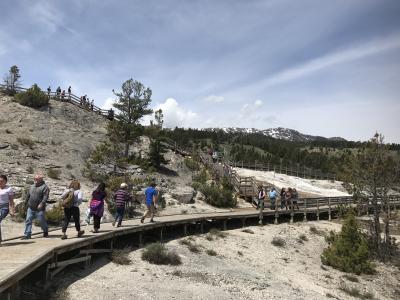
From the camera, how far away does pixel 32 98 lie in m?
43.1

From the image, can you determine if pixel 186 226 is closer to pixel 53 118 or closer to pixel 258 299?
pixel 258 299

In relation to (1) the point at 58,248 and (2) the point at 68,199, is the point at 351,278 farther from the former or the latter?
(1) the point at 58,248

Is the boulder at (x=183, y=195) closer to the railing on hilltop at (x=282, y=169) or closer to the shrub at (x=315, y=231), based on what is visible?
the shrub at (x=315, y=231)

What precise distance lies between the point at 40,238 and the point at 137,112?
27795 millimetres

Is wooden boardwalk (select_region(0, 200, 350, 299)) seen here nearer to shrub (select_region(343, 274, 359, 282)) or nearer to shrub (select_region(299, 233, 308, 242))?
shrub (select_region(343, 274, 359, 282))

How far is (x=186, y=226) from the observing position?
67.7ft

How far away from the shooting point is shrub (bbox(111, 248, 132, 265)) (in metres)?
13.6

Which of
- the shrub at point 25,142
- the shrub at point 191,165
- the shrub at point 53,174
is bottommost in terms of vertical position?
the shrub at point 53,174

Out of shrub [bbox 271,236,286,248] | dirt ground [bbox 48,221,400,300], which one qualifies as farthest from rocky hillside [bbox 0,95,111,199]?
shrub [bbox 271,236,286,248]

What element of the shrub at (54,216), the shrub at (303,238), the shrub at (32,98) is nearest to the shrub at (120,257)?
the shrub at (54,216)

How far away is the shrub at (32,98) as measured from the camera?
42.8 metres

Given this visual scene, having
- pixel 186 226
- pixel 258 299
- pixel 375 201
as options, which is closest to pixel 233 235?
pixel 186 226

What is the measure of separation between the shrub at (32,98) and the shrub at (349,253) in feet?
110

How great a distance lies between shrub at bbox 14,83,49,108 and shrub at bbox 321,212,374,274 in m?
33.7
